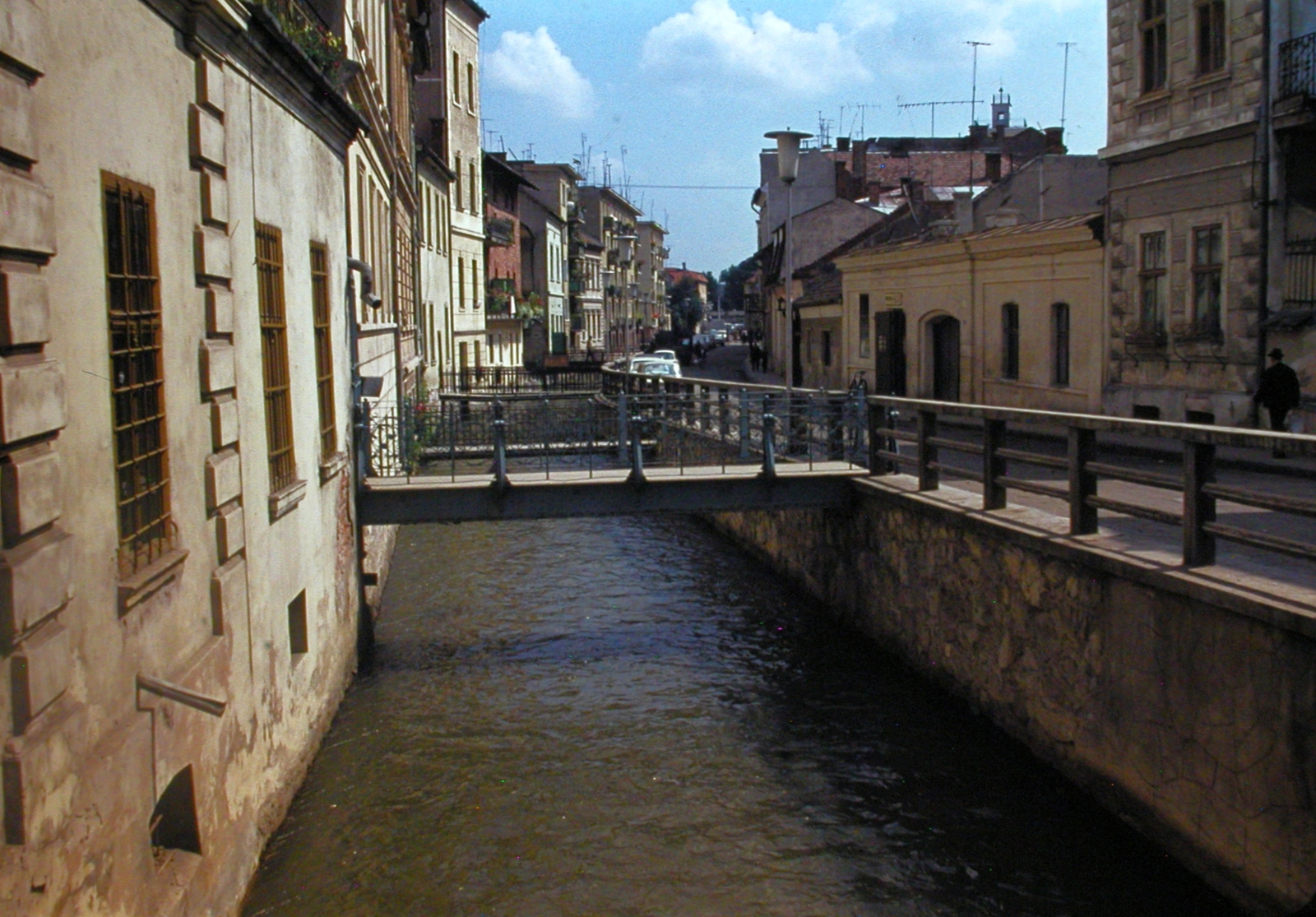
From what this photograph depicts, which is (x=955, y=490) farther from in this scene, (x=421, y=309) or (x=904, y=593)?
(x=421, y=309)

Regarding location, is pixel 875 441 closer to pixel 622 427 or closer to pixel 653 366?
pixel 622 427

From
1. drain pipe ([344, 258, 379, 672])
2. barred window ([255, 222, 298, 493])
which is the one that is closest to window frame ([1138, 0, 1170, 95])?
drain pipe ([344, 258, 379, 672])

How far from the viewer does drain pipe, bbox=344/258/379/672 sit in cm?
1250

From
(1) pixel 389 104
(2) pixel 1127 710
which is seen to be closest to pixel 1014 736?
(2) pixel 1127 710

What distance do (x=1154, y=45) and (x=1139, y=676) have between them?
15.4 meters

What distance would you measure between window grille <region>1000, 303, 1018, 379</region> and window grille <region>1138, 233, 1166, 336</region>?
15.3 ft

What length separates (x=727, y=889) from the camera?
778cm

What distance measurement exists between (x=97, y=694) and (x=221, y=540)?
197 cm

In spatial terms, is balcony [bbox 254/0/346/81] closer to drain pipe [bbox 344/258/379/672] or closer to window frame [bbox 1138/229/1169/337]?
drain pipe [bbox 344/258/379/672]

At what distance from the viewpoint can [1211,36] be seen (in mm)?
18953

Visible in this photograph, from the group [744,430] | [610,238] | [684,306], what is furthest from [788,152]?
[684,306]

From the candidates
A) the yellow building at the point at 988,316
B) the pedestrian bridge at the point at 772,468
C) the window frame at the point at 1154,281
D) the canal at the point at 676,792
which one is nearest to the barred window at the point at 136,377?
the canal at the point at 676,792

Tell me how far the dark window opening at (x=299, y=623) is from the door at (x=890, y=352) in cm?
2367

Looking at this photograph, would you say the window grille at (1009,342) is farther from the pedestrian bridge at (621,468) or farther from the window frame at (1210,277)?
the pedestrian bridge at (621,468)
